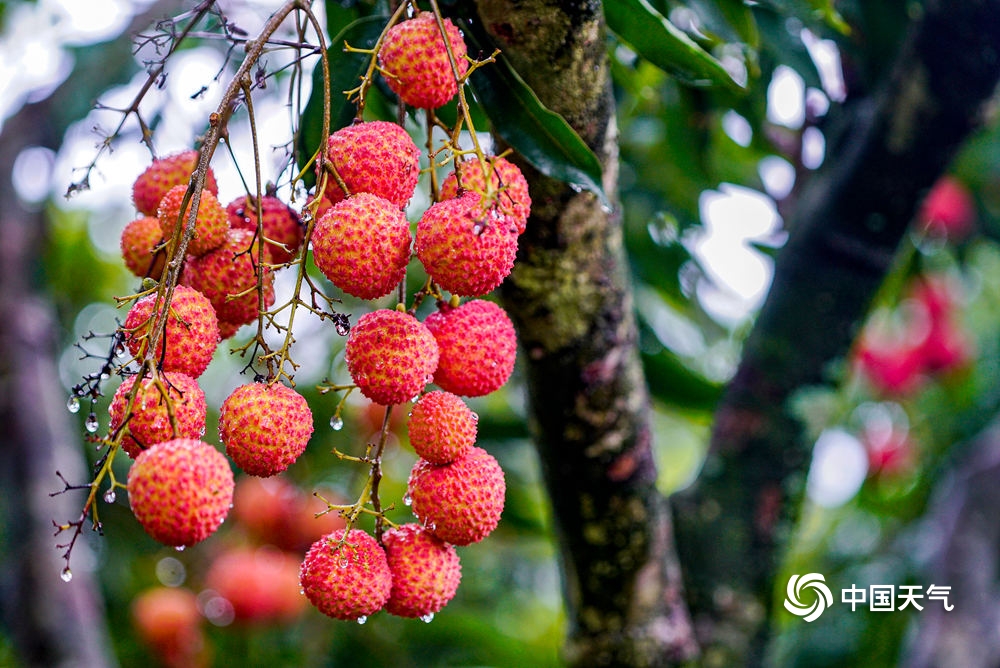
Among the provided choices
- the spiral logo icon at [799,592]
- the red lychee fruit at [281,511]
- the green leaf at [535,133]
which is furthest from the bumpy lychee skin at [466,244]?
the red lychee fruit at [281,511]

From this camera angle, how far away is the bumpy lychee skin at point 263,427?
621 mm

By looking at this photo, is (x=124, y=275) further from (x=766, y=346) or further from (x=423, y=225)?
(x=423, y=225)

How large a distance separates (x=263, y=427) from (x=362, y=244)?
146 millimetres

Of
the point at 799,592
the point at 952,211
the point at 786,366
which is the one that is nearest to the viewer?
the point at 786,366

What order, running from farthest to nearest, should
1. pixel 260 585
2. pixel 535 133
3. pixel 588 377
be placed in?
1. pixel 260 585
2. pixel 588 377
3. pixel 535 133

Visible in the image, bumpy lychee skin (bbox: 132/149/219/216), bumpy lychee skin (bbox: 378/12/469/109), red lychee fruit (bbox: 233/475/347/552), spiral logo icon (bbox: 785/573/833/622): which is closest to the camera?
bumpy lychee skin (bbox: 378/12/469/109)

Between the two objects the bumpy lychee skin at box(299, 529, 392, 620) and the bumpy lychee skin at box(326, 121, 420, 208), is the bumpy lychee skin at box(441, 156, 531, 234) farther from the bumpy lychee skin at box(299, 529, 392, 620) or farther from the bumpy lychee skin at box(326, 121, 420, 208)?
the bumpy lychee skin at box(299, 529, 392, 620)

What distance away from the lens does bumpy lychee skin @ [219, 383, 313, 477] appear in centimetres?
62

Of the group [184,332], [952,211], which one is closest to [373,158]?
[184,332]

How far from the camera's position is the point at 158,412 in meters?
0.60

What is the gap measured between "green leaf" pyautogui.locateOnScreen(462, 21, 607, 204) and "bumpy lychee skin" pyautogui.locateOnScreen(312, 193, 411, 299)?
177 millimetres

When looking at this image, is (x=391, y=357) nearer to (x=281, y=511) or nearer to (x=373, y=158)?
(x=373, y=158)

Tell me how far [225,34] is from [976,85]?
1.14m

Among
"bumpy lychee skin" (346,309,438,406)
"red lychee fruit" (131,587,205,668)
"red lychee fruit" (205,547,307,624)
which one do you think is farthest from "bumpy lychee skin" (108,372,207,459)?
"red lychee fruit" (131,587,205,668)
